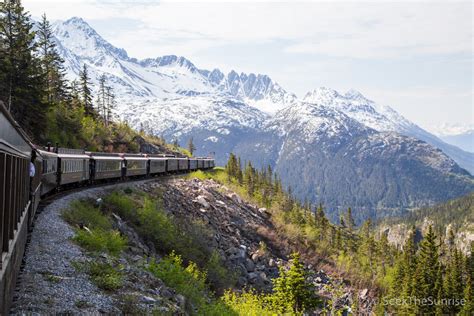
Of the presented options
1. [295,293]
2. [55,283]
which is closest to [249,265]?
[295,293]

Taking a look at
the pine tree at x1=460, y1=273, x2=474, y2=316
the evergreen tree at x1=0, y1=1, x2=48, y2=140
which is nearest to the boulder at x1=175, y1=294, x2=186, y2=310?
the evergreen tree at x1=0, y1=1, x2=48, y2=140

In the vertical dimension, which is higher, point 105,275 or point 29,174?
point 29,174

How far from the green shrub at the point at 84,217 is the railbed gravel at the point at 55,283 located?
2.88 meters

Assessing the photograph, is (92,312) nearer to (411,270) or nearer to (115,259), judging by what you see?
(115,259)

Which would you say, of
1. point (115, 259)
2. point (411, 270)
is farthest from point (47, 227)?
point (411, 270)

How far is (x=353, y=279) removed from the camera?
56344 mm

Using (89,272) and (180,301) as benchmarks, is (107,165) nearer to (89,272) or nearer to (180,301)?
(180,301)

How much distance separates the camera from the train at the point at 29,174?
5.98 meters

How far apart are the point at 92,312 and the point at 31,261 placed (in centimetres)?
335

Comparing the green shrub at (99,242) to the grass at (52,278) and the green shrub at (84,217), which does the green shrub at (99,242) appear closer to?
the green shrub at (84,217)

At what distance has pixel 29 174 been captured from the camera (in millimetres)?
11953

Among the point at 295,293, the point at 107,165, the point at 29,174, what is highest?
the point at 29,174

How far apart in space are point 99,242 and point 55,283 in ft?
15.2

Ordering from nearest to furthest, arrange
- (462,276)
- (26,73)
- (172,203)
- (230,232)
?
1. (172,203)
2. (230,232)
3. (26,73)
4. (462,276)
